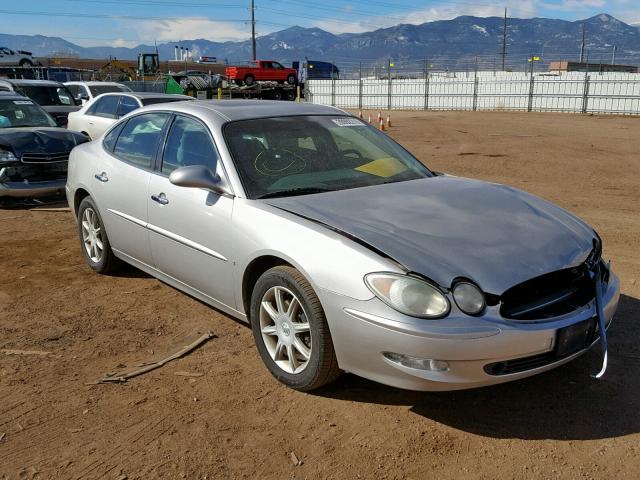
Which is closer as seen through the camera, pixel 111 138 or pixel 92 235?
pixel 111 138

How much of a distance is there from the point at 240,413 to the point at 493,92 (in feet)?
113

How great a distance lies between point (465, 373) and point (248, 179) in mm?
1790

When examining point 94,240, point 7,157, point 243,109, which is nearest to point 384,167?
point 243,109

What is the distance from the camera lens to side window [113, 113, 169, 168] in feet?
15.2

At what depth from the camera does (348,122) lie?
15.3ft

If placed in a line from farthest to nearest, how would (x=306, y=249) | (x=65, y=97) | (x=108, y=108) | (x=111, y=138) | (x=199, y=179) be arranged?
(x=65, y=97), (x=108, y=108), (x=111, y=138), (x=199, y=179), (x=306, y=249)

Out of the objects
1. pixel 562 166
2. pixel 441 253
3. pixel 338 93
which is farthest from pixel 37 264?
pixel 338 93

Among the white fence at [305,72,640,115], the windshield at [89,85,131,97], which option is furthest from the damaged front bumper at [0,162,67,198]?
the white fence at [305,72,640,115]

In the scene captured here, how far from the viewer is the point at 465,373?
282 centimetres

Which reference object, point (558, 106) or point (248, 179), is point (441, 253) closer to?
point (248, 179)

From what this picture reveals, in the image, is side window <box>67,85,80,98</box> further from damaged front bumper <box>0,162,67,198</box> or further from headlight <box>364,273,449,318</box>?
headlight <box>364,273,449,318</box>

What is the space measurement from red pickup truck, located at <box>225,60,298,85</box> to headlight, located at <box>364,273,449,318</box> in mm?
41438

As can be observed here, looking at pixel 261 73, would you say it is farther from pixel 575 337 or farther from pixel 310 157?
pixel 575 337

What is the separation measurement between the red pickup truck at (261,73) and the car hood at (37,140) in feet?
112
